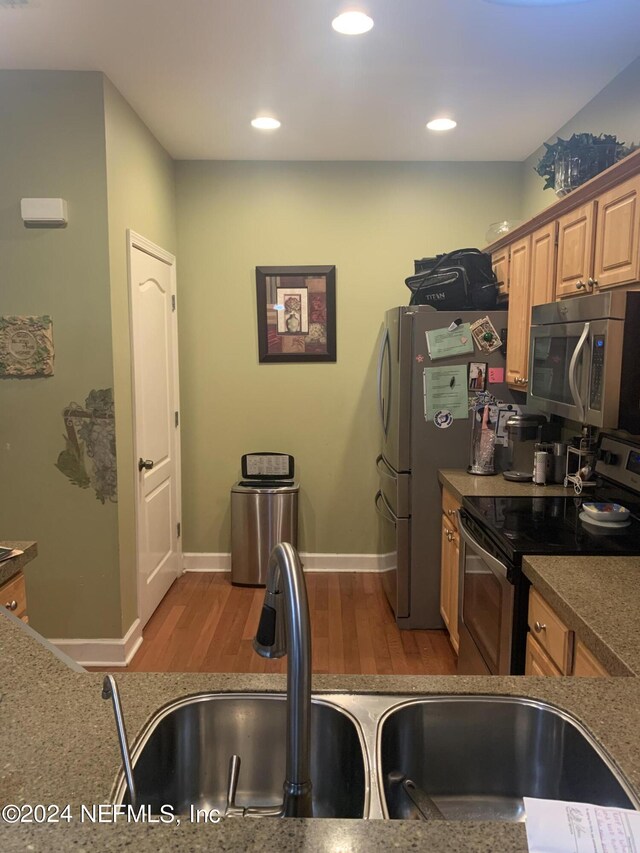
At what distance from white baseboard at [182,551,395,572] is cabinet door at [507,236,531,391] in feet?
5.74

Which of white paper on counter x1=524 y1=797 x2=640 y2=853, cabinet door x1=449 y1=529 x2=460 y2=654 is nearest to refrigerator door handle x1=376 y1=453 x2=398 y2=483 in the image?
cabinet door x1=449 y1=529 x2=460 y2=654

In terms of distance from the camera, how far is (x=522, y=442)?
3072 millimetres

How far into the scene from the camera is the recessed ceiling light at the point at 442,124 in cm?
329

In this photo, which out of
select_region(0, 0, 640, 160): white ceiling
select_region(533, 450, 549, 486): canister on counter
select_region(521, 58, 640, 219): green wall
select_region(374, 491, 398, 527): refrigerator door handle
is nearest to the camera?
select_region(0, 0, 640, 160): white ceiling

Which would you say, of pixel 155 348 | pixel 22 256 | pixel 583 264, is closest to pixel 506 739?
pixel 583 264

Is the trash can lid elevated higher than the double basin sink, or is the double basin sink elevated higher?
the double basin sink

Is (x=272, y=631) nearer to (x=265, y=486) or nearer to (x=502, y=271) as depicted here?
(x=502, y=271)

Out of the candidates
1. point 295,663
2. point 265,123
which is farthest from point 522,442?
point 295,663

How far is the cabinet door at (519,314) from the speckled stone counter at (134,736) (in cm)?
205

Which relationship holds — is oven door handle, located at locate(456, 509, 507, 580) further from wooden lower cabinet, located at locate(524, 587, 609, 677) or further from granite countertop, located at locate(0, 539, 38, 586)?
granite countertop, located at locate(0, 539, 38, 586)

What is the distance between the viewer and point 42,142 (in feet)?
9.09

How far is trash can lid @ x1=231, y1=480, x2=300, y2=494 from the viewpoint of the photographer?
4012mm

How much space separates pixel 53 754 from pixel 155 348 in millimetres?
2888

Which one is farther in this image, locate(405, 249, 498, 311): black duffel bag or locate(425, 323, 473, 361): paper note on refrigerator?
locate(405, 249, 498, 311): black duffel bag
